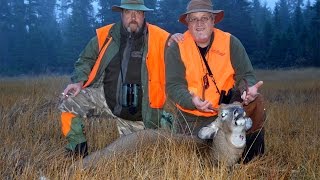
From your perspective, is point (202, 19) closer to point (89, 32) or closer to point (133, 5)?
point (133, 5)

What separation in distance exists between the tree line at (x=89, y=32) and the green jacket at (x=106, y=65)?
2684cm

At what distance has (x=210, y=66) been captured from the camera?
16.4 ft

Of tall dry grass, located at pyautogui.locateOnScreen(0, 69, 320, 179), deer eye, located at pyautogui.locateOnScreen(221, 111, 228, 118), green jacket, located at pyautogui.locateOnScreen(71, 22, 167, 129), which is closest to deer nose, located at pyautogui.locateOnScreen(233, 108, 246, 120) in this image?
deer eye, located at pyautogui.locateOnScreen(221, 111, 228, 118)

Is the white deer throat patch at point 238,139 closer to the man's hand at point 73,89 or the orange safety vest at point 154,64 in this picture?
the orange safety vest at point 154,64

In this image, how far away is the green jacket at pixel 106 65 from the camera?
5438 millimetres

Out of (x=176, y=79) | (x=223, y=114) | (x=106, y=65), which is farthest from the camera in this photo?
(x=106, y=65)

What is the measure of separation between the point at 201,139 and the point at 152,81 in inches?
52.3

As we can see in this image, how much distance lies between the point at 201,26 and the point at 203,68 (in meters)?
0.42

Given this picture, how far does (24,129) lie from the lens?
6.25m

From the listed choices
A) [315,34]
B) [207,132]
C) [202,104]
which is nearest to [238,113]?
[207,132]

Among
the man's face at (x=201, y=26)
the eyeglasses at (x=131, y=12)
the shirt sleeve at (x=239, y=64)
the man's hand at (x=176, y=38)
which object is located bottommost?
the shirt sleeve at (x=239, y=64)

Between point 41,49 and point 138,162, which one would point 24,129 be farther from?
point 41,49

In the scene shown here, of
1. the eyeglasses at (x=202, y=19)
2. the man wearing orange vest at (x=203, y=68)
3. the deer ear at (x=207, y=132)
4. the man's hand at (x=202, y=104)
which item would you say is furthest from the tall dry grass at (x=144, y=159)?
the eyeglasses at (x=202, y=19)

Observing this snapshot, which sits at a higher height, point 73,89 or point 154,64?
point 154,64
